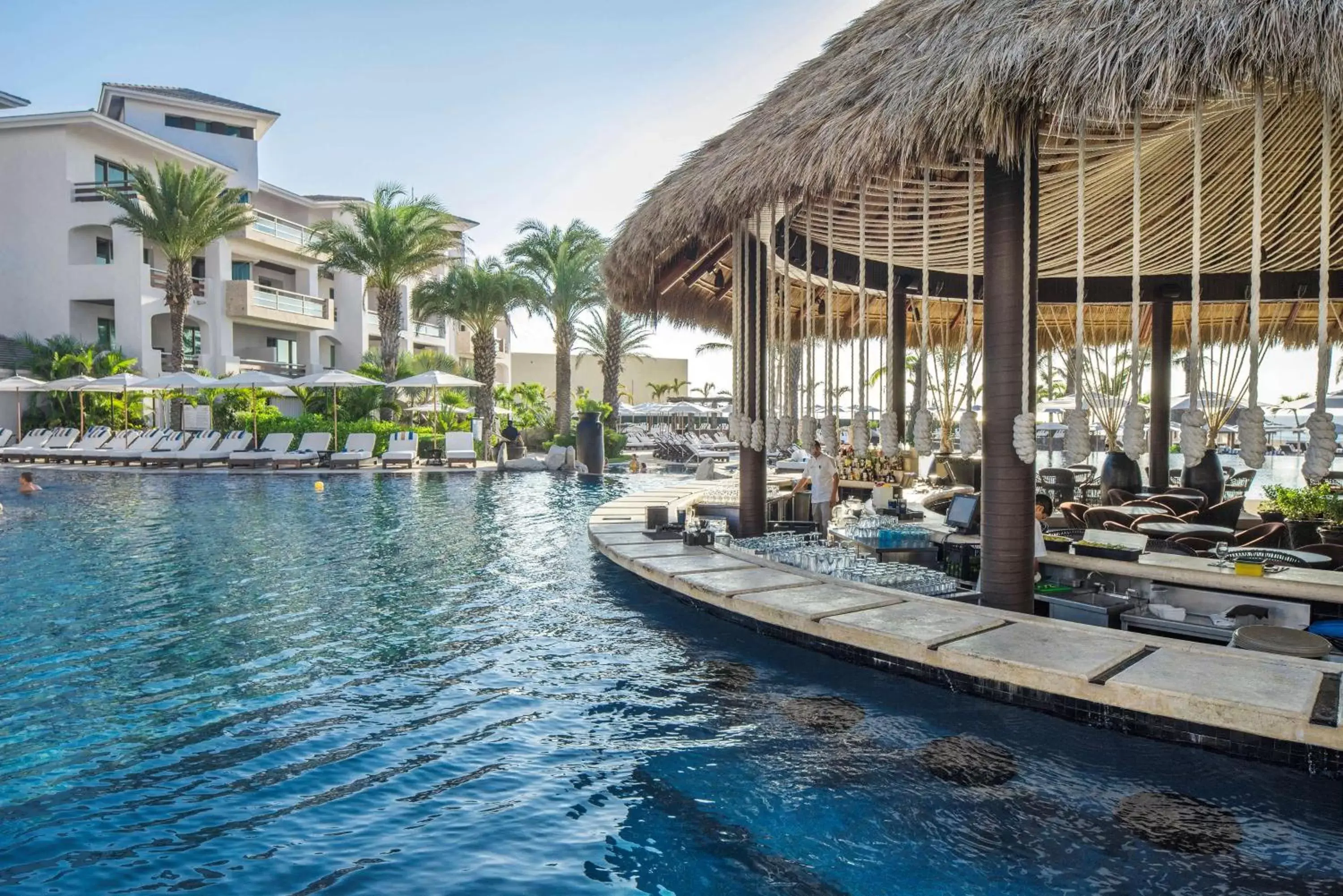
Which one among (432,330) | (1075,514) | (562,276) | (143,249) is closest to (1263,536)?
(1075,514)

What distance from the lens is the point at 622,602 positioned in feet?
26.9

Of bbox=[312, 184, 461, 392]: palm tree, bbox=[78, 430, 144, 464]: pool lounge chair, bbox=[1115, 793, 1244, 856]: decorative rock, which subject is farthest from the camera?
bbox=[312, 184, 461, 392]: palm tree

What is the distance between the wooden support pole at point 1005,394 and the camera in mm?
5938

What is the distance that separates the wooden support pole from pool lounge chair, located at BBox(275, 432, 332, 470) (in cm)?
2105

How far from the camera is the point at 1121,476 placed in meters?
12.1

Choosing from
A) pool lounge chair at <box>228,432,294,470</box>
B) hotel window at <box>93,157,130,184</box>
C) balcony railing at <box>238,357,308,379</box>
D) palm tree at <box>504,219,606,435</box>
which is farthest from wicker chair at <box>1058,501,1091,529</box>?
hotel window at <box>93,157,130,184</box>

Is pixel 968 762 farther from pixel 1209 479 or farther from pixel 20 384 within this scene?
pixel 20 384

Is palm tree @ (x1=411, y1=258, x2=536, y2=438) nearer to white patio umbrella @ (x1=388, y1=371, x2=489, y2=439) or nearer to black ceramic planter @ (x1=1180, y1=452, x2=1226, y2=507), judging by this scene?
white patio umbrella @ (x1=388, y1=371, x2=489, y2=439)

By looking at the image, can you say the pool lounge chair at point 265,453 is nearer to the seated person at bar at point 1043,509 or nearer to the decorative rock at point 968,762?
the seated person at bar at point 1043,509

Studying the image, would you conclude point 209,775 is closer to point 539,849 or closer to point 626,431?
point 539,849

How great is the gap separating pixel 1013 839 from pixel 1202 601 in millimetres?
3633

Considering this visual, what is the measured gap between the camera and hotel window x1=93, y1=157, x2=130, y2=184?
100 feet

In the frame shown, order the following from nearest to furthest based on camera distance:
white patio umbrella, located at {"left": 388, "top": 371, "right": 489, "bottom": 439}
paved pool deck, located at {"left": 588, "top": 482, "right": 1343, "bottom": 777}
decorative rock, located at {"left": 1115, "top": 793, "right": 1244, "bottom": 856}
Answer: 1. decorative rock, located at {"left": 1115, "top": 793, "right": 1244, "bottom": 856}
2. paved pool deck, located at {"left": 588, "top": 482, "right": 1343, "bottom": 777}
3. white patio umbrella, located at {"left": 388, "top": 371, "right": 489, "bottom": 439}

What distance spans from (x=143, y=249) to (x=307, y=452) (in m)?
12.2
